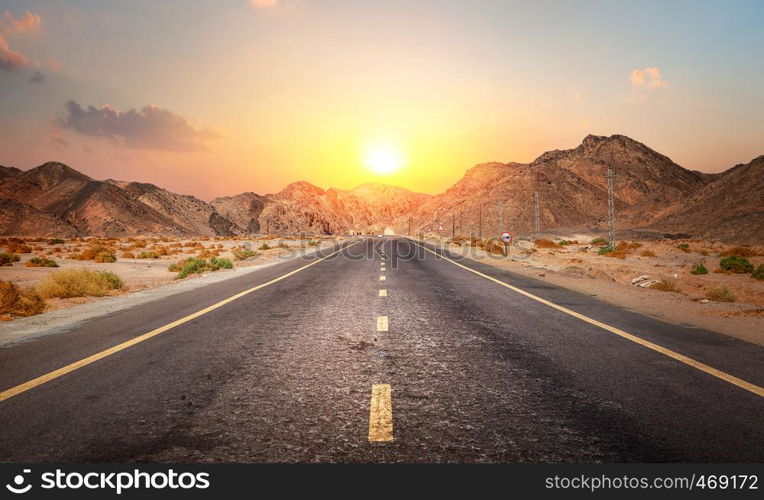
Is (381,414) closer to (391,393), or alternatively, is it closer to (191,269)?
(391,393)

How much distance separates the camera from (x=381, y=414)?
12.2ft

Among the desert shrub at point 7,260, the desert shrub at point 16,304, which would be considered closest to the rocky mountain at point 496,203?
the desert shrub at point 7,260

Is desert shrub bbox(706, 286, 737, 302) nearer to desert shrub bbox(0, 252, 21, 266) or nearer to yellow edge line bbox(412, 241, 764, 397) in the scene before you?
yellow edge line bbox(412, 241, 764, 397)

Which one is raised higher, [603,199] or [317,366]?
[603,199]

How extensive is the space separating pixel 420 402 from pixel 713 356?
4.39m

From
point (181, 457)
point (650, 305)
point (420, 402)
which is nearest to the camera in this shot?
point (181, 457)

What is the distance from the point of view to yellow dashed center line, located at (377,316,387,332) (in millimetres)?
7488

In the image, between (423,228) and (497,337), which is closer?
(497,337)

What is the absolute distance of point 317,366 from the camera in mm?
5273

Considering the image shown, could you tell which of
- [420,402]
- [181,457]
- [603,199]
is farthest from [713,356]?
[603,199]

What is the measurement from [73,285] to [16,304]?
9.00 ft

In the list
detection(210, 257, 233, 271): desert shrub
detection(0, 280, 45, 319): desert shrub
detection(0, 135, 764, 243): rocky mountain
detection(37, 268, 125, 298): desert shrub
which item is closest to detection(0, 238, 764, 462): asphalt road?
detection(0, 280, 45, 319): desert shrub

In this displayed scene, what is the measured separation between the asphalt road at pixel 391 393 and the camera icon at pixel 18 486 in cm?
21

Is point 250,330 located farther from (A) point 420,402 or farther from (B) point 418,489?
(B) point 418,489
